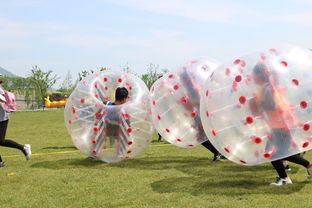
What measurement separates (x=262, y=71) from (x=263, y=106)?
434mm

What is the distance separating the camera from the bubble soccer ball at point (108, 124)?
7.44m

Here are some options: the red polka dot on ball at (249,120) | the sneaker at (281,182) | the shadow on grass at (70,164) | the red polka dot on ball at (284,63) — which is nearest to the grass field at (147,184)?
the shadow on grass at (70,164)

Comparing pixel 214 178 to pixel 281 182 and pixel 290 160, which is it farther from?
pixel 290 160

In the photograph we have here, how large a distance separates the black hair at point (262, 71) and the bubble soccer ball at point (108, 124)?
3025mm

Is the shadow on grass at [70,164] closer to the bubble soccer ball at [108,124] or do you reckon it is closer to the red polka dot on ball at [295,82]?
the bubble soccer ball at [108,124]

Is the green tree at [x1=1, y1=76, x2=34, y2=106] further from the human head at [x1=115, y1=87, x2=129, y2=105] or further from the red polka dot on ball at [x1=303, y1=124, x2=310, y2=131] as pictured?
the red polka dot on ball at [x1=303, y1=124, x2=310, y2=131]

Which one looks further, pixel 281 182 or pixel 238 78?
pixel 281 182

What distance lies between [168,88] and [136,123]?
2.87ft

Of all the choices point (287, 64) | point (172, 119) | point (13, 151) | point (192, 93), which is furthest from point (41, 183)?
point (13, 151)

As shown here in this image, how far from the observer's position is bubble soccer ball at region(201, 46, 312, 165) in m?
4.83

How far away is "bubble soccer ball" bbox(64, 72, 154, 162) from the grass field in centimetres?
34

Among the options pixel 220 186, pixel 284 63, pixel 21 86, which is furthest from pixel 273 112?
pixel 21 86

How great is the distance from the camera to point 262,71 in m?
5.00

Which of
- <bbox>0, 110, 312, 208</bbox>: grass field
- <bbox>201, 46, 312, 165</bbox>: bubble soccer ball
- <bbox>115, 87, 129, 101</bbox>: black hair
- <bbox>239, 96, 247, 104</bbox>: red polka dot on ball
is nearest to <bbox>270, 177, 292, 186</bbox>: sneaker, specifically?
<bbox>0, 110, 312, 208</bbox>: grass field
